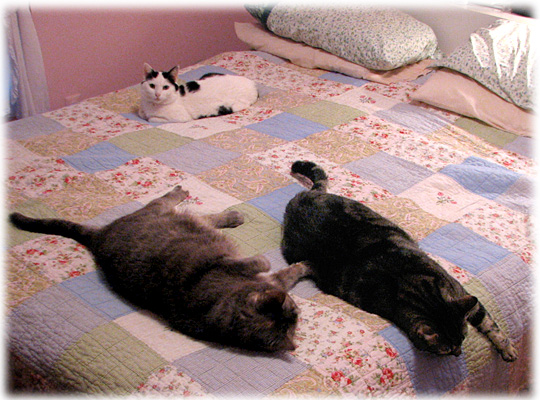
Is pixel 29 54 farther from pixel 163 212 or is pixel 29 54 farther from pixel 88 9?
pixel 163 212

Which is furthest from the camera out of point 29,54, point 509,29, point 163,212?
point 29,54

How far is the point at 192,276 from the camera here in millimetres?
1442

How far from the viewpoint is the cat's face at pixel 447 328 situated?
1.33m

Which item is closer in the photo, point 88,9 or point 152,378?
point 152,378

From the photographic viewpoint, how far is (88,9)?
365cm

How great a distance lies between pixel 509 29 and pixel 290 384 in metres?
2.22

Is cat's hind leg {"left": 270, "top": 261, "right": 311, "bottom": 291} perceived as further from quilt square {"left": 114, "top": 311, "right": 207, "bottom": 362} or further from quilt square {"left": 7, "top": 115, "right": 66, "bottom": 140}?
quilt square {"left": 7, "top": 115, "right": 66, "bottom": 140}

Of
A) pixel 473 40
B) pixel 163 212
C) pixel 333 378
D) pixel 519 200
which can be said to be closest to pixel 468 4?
pixel 473 40

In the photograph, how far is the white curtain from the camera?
3.27 m

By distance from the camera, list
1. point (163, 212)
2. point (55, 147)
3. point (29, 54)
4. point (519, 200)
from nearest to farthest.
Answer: point (163, 212) → point (519, 200) → point (55, 147) → point (29, 54)

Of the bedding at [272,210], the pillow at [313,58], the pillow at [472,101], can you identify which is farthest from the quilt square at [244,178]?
the pillow at [313,58]

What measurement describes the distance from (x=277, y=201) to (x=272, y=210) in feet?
0.22

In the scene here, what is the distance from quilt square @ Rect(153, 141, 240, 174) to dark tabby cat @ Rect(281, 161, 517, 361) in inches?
22.3

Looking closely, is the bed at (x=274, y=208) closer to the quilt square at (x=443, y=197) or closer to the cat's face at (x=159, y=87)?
the quilt square at (x=443, y=197)
